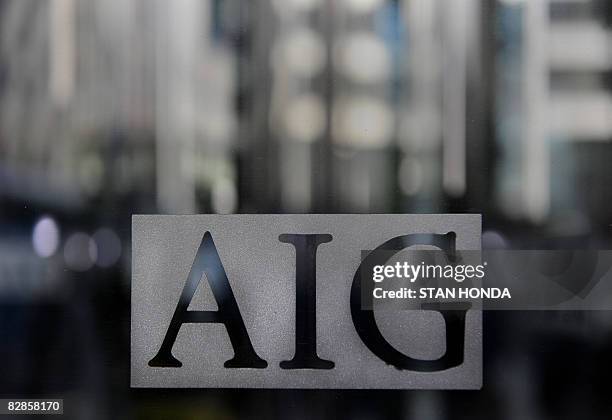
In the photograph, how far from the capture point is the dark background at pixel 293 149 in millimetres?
1959

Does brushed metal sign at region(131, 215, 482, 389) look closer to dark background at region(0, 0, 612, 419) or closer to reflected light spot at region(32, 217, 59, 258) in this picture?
dark background at region(0, 0, 612, 419)

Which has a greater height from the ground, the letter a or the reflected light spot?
the reflected light spot

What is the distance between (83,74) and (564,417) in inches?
66.1

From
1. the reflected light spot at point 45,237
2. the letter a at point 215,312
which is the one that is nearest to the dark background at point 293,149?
the reflected light spot at point 45,237

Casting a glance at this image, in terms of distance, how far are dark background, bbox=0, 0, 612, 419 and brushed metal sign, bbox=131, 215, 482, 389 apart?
4 centimetres

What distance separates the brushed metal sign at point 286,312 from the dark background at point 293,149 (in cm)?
4

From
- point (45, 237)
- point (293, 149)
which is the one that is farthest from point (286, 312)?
point (45, 237)

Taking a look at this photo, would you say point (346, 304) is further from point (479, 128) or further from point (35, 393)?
point (35, 393)

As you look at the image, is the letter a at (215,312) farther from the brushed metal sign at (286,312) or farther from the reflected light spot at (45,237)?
the reflected light spot at (45,237)

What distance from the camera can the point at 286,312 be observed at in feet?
6.45

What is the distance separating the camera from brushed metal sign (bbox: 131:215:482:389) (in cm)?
196

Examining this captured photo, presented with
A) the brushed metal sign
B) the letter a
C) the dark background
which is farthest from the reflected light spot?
the letter a

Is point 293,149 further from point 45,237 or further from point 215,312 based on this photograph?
point 45,237

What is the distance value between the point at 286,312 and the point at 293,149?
0.46 meters
